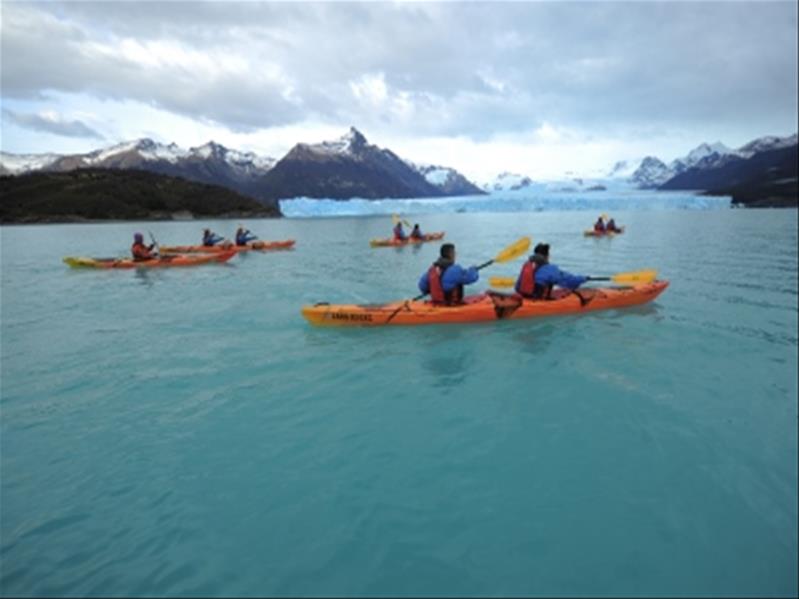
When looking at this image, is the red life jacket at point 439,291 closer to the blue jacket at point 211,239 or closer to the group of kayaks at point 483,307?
the group of kayaks at point 483,307

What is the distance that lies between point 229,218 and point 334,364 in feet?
281

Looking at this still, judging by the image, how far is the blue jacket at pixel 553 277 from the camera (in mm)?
10391

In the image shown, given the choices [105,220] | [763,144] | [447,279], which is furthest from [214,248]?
[763,144]

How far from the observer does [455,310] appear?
1004cm

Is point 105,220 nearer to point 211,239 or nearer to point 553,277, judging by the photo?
point 211,239

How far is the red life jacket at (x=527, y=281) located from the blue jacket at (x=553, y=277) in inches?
4.1

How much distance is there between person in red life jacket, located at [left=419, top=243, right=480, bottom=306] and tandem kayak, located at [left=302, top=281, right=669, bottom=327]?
20 cm

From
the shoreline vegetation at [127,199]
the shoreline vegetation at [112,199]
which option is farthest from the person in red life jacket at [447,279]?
the shoreline vegetation at [112,199]

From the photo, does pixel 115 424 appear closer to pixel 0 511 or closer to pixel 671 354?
pixel 0 511

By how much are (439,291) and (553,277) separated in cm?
251

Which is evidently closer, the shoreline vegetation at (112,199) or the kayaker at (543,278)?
the kayaker at (543,278)

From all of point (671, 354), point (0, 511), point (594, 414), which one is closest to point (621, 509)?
point (594, 414)

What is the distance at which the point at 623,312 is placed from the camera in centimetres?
1116

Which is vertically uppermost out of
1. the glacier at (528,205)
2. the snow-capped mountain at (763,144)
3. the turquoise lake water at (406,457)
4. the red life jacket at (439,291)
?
the snow-capped mountain at (763,144)
